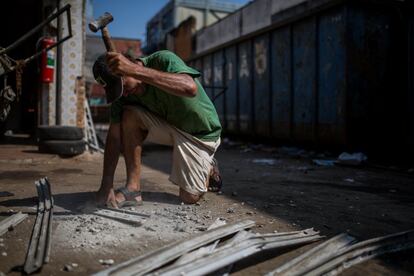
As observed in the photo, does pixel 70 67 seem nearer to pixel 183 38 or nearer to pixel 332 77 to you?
pixel 332 77

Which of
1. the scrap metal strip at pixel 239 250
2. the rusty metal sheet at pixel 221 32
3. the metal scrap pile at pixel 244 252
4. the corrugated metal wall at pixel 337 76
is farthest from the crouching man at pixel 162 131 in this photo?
the rusty metal sheet at pixel 221 32

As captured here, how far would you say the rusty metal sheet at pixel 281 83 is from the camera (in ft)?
28.4

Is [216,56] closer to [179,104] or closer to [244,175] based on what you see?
[244,175]

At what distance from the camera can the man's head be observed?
2.78 meters

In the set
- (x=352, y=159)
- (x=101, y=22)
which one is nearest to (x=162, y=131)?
(x=101, y=22)

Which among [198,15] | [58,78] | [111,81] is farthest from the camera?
[198,15]

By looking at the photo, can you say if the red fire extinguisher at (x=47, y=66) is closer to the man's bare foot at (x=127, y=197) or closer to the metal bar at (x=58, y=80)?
the metal bar at (x=58, y=80)

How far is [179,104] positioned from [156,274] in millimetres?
1654

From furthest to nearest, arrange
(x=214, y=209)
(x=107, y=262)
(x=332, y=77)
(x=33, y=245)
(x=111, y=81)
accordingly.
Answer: (x=332, y=77) → (x=214, y=209) → (x=111, y=81) → (x=33, y=245) → (x=107, y=262)

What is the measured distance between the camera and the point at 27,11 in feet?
30.9

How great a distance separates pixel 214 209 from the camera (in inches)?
119

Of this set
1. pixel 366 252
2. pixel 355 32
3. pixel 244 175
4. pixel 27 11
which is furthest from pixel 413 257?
pixel 27 11

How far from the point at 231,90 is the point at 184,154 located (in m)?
8.24

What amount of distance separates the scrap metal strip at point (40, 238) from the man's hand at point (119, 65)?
1.06 m
